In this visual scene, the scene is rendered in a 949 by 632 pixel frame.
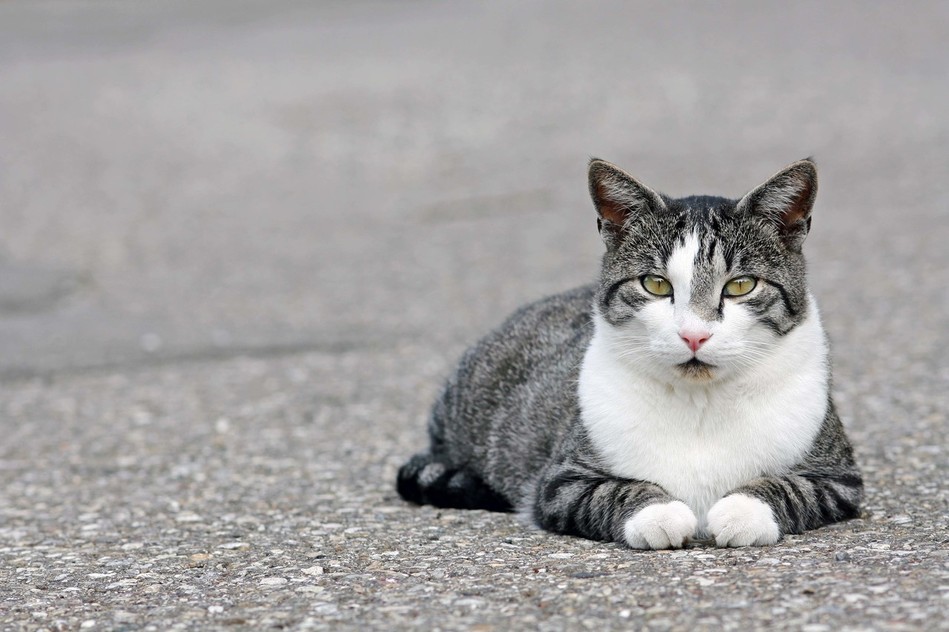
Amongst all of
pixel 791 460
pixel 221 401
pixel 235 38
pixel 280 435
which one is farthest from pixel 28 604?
pixel 235 38

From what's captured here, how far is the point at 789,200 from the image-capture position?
4.45 m

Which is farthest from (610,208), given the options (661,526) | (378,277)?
(378,277)

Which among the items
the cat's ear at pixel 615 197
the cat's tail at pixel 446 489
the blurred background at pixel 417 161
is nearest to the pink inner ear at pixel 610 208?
the cat's ear at pixel 615 197

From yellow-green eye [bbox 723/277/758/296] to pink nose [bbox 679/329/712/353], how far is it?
0.23 metres

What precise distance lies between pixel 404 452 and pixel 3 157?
10.6 m

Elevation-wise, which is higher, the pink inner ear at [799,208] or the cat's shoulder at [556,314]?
the pink inner ear at [799,208]

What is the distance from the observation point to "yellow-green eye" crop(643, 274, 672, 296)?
14.3ft

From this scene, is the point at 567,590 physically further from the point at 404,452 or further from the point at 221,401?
the point at 221,401

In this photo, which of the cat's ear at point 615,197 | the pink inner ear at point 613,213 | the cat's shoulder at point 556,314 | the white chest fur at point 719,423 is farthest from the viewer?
the cat's shoulder at point 556,314

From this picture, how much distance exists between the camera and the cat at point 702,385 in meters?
4.28

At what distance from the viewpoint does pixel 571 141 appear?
15.4m

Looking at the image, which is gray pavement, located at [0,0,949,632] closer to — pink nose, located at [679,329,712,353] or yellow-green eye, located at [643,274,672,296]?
pink nose, located at [679,329,712,353]

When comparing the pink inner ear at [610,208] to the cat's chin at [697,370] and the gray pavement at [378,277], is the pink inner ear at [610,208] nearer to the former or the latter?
the cat's chin at [697,370]

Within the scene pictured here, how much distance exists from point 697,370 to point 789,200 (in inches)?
28.0
